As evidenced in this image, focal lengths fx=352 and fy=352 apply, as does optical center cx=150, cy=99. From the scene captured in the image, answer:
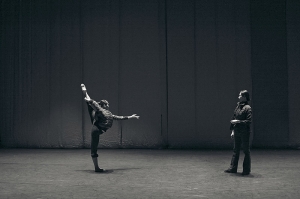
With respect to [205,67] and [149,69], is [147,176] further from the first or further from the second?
[205,67]

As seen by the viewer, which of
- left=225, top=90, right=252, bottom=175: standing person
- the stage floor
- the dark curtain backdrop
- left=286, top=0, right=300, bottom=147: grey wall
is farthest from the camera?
the dark curtain backdrop

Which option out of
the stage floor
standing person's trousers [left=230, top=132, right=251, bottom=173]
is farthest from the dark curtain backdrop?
standing person's trousers [left=230, top=132, right=251, bottom=173]

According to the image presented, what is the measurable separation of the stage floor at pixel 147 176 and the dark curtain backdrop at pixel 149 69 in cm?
108

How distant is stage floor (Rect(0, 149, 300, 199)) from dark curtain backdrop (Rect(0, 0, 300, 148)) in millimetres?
1078

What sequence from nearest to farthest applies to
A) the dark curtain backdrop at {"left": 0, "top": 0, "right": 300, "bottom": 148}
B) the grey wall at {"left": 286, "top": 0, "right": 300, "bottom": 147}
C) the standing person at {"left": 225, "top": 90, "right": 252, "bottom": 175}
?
the standing person at {"left": 225, "top": 90, "right": 252, "bottom": 175} → the grey wall at {"left": 286, "top": 0, "right": 300, "bottom": 147} → the dark curtain backdrop at {"left": 0, "top": 0, "right": 300, "bottom": 148}

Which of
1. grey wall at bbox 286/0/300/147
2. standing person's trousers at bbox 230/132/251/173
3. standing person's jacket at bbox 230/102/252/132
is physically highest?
grey wall at bbox 286/0/300/147

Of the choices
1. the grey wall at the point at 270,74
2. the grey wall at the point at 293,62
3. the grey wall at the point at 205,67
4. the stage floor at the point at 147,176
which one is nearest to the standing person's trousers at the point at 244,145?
the stage floor at the point at 147,176

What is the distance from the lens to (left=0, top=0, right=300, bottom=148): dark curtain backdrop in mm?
10477

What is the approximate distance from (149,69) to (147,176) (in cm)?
475

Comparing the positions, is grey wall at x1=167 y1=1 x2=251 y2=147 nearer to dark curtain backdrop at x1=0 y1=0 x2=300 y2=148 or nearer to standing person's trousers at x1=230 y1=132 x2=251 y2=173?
dark curtain backdrop at x1=0 y1=0 x2=300 y2=148

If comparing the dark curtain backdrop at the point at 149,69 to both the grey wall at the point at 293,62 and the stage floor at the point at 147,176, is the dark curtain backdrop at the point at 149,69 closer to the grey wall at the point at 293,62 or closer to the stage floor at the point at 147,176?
the grey wall at the point at 293,62

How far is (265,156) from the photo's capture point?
915 centimetres

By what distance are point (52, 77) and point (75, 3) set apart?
7.94 ft

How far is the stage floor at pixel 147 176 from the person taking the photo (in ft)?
17.3
